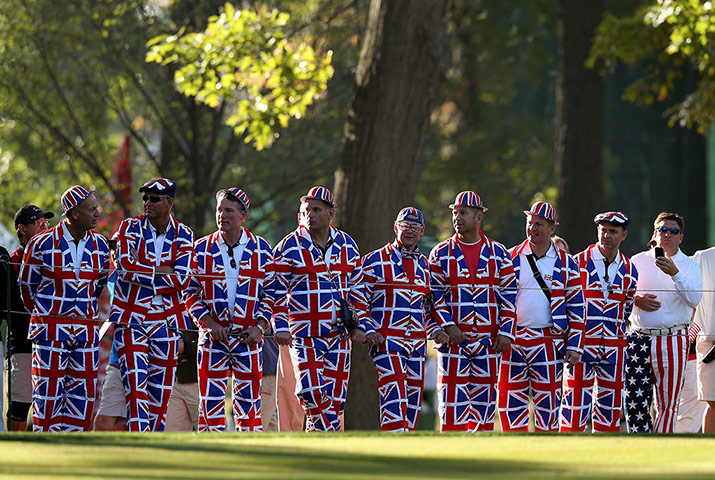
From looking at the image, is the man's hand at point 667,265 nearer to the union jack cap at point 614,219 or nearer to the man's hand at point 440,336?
the union jack cap at point 614,219

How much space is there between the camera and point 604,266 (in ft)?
35.5

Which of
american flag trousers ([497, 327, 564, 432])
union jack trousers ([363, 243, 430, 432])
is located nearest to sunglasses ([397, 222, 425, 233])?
union jack trousers ([363, 243, 430, 432])

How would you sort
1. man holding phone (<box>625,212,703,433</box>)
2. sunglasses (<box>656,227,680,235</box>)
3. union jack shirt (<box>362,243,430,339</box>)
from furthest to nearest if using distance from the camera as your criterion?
1. sunglasses (<box>656,227,680,235</box>)
2. man holding phone (<box>625,212,703,433</box>)
3. union jack shirt (<box>362,243,430,339</box>)

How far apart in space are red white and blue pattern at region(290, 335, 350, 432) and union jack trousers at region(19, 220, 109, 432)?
59.4 inches

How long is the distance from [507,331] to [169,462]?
448 centimetres

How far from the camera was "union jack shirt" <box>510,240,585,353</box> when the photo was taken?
1044 centimetres

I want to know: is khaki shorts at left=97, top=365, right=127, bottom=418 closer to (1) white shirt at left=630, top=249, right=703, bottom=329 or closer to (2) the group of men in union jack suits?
(2) the group of men in union jack suits

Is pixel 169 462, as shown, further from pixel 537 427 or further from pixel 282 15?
pixel 282 15

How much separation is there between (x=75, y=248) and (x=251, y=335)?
4.69 feet

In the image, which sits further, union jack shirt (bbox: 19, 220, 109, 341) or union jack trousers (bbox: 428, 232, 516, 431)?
union jack trousers (bbox: 428, 232, 516, 431)

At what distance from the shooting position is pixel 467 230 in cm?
1038

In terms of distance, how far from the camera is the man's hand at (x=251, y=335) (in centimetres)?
979

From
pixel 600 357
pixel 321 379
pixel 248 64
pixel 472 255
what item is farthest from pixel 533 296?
pixel 248 64

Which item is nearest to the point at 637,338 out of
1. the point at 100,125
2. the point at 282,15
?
the point at 282,15
